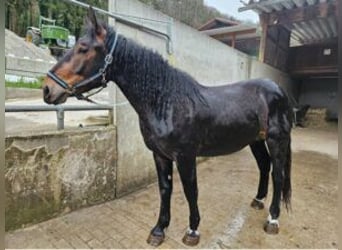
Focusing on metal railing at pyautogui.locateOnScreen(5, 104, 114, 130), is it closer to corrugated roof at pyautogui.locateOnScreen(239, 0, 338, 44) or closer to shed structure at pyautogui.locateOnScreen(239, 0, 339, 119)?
corrugated roof at pyautogui.locateOnScreen(239, 0, 338, 44)

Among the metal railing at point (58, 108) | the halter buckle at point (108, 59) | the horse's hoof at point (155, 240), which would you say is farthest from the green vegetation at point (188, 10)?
the horse's hoof at point (155, 240)

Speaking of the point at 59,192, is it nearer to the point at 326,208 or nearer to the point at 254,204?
the point at 254,204

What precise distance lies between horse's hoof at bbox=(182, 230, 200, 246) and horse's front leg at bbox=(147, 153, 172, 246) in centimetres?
16

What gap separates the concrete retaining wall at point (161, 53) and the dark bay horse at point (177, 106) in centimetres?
81

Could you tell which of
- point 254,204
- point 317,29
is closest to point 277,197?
point 254,204

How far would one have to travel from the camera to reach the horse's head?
1387 millimetres

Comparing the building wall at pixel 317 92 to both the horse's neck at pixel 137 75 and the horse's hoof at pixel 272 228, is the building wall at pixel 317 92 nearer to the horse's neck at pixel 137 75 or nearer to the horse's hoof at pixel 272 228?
the horse's hoof at pixel 272 228

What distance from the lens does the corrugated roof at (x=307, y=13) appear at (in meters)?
5.83

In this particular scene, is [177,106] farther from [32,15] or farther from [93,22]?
[32,15]

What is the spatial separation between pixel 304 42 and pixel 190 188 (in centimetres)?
949

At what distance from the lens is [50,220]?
2014 mm

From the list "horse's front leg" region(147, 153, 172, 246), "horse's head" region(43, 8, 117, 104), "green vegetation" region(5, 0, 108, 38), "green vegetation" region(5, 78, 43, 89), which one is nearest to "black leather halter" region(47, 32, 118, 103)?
"horse's head" region(43, 8, 117, 104)

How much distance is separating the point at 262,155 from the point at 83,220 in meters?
1.65

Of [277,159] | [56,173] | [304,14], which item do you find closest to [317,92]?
[304,14]
